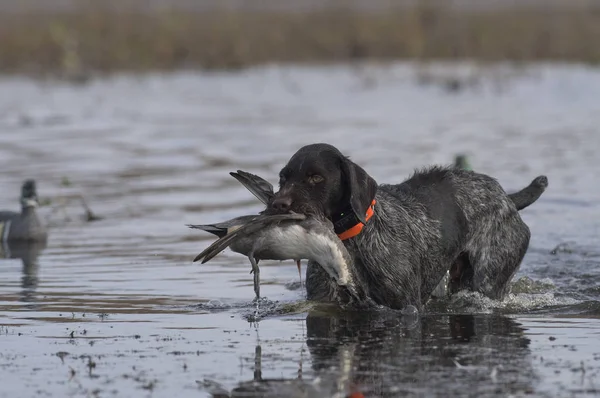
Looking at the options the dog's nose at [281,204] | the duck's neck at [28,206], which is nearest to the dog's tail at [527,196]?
the dog's nose at [281,204]

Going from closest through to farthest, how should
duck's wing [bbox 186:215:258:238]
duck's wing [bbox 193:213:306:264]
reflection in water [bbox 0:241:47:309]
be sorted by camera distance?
duck's wing [bbox 193:213:306:264] → duck's wing [bbox 186:215:258:238] → reflection in water [bbox 0:241:47:309]

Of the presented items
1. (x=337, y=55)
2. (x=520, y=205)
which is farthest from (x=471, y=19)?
(x=520, y=205)

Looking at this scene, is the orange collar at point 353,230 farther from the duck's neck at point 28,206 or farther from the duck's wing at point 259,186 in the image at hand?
the duck's neck at point 28,206

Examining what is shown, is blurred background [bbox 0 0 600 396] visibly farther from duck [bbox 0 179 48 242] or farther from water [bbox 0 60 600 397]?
duck [bbox 0 179 48 242]

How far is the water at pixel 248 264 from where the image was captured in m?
7.68

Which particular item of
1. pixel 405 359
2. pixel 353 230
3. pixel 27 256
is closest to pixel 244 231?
pixel 353 230

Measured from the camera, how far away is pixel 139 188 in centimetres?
1823

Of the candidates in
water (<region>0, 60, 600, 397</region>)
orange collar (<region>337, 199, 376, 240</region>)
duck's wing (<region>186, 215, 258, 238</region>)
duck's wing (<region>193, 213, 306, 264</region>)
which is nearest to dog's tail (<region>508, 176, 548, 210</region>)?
water (<region>0, 60, 600, 397</region>)

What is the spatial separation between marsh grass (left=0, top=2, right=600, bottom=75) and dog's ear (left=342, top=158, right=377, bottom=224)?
1106 inches

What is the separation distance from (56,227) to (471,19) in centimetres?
3493

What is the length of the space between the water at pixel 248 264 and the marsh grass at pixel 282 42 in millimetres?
7252

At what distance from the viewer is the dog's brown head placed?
28.6ft

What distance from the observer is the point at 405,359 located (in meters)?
8.04

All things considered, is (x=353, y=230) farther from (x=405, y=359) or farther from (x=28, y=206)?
(x=28, y=206)
